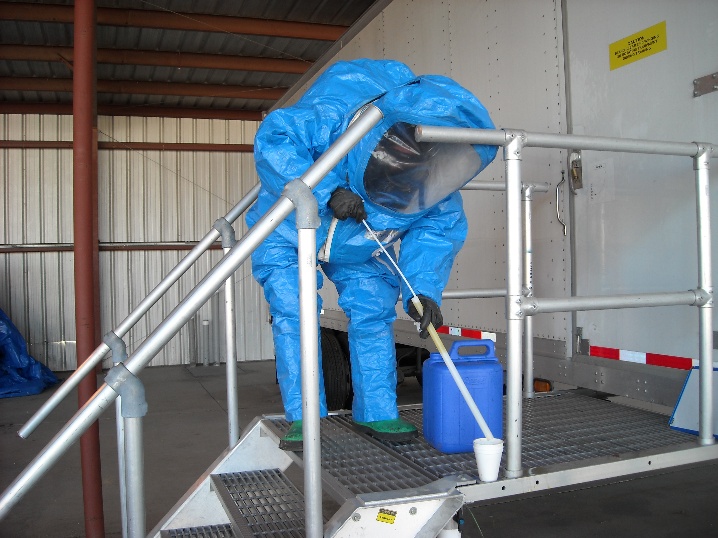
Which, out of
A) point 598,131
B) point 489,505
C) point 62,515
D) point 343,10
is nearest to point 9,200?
point 343,10

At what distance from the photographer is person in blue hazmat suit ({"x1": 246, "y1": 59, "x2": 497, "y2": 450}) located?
223cm

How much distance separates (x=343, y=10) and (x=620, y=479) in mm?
6711

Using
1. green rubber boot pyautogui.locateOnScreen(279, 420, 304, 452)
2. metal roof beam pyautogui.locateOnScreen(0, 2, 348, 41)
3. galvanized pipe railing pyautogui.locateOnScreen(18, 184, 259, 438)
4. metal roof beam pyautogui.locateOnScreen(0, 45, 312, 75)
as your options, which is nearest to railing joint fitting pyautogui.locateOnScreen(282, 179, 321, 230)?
green rubber boot pyautogui.locateOnScreen(279, 420, 304, 452)

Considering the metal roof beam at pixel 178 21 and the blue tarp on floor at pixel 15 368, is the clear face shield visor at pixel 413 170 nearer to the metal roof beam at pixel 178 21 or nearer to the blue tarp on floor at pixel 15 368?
the metal roof beam at pixel 178 21

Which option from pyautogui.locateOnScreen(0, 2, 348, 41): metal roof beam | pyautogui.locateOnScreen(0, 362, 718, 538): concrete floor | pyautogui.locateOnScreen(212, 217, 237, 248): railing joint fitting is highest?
pyautogui.locateOnScreen(0, 2, 348, 41): metal roof beam

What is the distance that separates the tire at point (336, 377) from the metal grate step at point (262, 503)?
11.7 feet

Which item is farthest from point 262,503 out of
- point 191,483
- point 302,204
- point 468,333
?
point 191,483

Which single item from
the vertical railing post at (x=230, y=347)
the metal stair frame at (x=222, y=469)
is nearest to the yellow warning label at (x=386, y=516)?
the metal stair frame at (x=222, y=469)

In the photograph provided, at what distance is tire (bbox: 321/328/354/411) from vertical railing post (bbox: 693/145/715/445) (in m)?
4.20

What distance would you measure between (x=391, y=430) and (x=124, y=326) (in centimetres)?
126

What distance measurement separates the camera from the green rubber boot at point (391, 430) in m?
2.52

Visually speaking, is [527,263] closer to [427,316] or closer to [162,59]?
[427,316]

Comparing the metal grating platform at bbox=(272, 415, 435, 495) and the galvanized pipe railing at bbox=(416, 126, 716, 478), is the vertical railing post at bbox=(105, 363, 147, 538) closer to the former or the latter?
the metal grating platform at bbox=(272, 415, 435, 495)

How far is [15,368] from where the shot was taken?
1027cm
